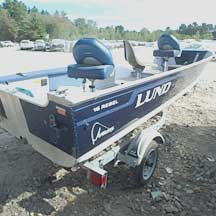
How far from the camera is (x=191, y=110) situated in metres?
5.58

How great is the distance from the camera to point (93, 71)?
3.04 meters

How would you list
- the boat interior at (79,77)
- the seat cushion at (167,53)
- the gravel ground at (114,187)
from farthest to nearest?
the seat cushion at (167,53)
the gravel ground at (114,187)
the boat interior at (79,77)

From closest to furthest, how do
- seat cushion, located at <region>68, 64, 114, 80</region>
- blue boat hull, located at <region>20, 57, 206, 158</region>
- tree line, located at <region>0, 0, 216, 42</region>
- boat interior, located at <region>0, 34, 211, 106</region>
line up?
blue boat hull, located at <region>20, 57, 206, 158</region>, boat interior, located at <region>0, 34, 211, 106</region>, seat cushion, located at <region>68, 64, 114, 80</region>, tree line, located at <region>0, 0, 216, 42</region>

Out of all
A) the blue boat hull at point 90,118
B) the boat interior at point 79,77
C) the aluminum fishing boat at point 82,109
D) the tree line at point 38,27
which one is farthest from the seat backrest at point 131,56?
the tree line at point 38,27

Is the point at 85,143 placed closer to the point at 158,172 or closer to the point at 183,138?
the point at 158,172

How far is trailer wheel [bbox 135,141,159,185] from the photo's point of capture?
116 inches

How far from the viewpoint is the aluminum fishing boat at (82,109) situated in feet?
7.72

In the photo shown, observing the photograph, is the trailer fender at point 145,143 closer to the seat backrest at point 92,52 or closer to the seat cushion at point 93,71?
the seat cushion at point 93,71

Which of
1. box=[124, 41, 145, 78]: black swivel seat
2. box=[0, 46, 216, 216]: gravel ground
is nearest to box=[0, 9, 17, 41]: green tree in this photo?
box=[124, 41, 145, 78]: black swivel seat

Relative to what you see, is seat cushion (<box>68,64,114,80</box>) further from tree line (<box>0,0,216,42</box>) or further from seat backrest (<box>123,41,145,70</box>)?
tree line (<box>0,0,216,42</box>)

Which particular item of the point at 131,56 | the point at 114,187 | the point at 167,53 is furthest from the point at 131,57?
the point at 114,187

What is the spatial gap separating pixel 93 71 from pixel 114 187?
4.07 feet

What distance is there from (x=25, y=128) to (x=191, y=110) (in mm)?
3629

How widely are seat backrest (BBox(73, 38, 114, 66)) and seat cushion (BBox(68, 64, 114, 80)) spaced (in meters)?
0.07
